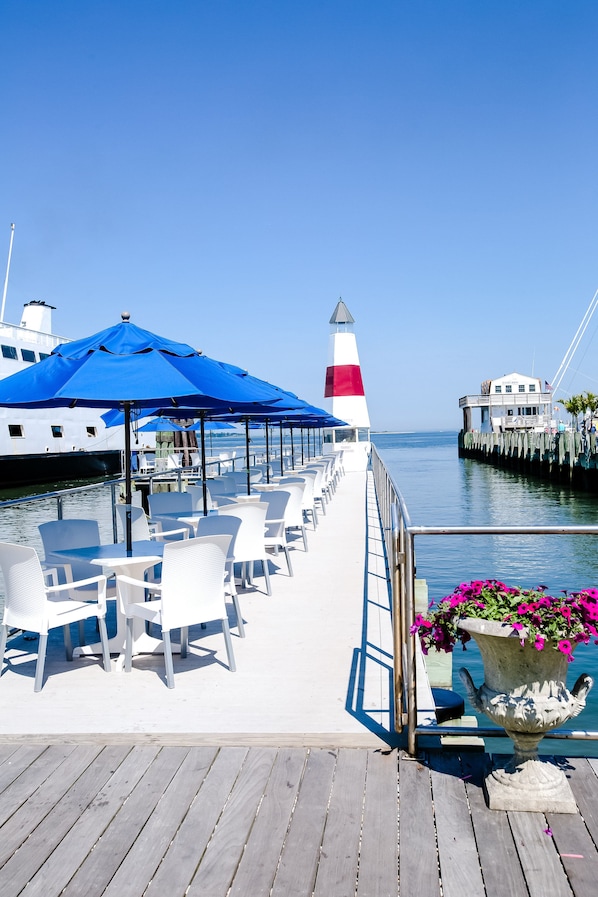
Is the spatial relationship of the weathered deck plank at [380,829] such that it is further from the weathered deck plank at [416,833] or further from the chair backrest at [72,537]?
the chair backrest at [72,537]

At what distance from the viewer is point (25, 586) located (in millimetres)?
4352

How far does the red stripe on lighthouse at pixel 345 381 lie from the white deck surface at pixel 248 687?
74.3ft

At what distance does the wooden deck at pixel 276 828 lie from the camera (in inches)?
93.5

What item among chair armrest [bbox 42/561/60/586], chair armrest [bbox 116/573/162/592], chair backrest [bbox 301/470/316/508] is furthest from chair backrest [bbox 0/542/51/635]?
chair backrest [bbox 301/470/316/508]

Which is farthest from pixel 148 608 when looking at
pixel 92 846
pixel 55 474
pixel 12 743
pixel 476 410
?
pixel 476 410

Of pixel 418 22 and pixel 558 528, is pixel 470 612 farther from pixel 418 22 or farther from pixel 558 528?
pixel 418 22

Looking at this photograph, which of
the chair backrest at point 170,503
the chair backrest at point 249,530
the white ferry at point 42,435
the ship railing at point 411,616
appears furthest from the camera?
the white ferry at point 42,435

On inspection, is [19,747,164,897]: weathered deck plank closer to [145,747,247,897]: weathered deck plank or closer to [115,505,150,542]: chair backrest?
[145,747,247,897]: weathered deck plank

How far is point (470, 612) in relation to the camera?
2.84 metres

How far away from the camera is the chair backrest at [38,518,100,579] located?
5.60 metres

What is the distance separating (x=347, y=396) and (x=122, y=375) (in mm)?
24478

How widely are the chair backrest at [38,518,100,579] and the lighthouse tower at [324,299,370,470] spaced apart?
23.0 meters

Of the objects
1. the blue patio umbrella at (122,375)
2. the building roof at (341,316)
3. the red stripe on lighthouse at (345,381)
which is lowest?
the blue patio umbrella at (122,375)

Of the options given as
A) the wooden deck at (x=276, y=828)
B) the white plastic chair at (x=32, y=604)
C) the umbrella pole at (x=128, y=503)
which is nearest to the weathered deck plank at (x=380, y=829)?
the wooden deck at (x=276, y=828)
